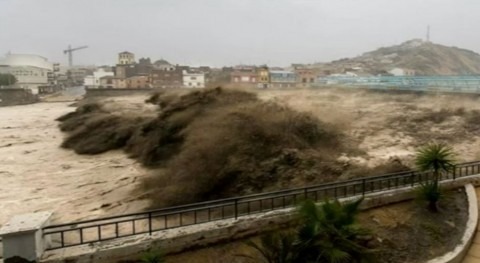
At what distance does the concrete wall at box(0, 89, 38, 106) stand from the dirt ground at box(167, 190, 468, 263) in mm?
79632

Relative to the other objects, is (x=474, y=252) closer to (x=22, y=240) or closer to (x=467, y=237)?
(x=467, y=237)

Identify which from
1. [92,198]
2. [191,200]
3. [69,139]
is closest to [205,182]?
[191,200]

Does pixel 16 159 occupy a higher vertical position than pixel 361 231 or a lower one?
lower

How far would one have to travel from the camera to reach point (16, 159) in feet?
75.5

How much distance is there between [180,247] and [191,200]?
5.19 m

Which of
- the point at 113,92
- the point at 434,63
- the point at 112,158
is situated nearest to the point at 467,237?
the point at 112,158

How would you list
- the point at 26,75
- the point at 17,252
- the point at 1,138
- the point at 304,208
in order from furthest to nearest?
the point at 26,75 → the point at 1,138 → the point at 304,208 → the point at 17,252

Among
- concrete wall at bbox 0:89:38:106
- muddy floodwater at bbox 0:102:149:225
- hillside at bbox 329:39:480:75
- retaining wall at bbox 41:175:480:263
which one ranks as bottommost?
muddy floodwater at bbox 0:102:149:225

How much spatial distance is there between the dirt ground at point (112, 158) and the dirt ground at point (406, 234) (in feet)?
18.2

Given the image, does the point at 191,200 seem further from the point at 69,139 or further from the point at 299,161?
the point at 69,139

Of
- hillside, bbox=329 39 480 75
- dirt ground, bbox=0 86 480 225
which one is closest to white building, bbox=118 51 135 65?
hillside, bbox=329 39 480 75

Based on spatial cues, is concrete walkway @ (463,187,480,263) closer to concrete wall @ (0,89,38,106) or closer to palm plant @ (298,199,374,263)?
palm plant @ (298,199,374,263)

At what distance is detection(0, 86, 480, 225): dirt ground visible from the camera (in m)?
14.0

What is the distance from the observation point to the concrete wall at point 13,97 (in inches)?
2960
